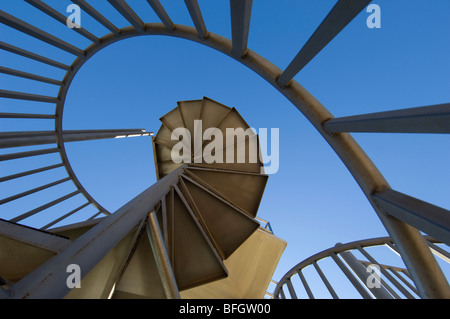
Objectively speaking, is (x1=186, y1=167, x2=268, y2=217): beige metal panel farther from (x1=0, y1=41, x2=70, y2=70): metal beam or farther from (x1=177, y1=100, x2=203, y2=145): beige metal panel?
(x1=0, y1=41, x2=70, y2=70): metal beam

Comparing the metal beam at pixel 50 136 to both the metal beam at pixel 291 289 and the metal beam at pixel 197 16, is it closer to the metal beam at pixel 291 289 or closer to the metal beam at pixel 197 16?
the metal beam at pixel 197 16

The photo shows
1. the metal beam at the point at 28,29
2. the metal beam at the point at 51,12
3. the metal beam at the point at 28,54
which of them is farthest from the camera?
the metal beam at the point at 28,54

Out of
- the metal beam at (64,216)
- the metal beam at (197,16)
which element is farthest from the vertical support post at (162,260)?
the metal beam at (64,216)

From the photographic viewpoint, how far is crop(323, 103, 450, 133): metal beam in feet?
3.02

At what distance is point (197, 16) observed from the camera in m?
1.85

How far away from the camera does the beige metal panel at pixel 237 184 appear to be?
3939mm

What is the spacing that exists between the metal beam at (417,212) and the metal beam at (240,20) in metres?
1.62

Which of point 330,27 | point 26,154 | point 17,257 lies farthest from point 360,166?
point 26,154

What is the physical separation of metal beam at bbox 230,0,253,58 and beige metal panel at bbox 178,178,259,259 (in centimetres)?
214

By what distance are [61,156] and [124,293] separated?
4195 millimetres

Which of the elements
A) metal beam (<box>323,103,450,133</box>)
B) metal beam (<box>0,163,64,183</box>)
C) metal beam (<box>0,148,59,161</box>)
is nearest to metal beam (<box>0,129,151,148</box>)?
metal beam (<box>0,148,59,161</box>)
